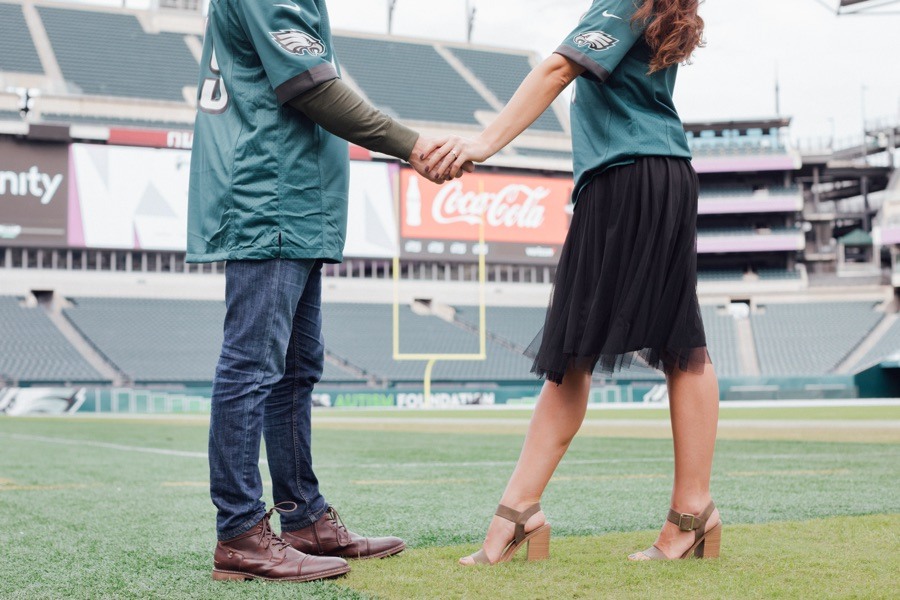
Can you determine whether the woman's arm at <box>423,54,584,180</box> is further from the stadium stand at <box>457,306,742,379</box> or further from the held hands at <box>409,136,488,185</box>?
the stadium stand at <box>457,306,742,379</box>

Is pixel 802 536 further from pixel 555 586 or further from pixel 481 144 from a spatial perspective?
pixel 481 144

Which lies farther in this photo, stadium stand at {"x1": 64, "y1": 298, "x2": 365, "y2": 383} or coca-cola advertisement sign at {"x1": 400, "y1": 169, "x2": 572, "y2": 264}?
coca-cola advertisement sign at {"x1": 400, "y1": 169, "x2": 572, "y2": 264}

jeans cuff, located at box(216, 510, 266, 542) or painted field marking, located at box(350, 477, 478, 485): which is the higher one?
jeans cuff, located at box(216, 510, 266, 542)

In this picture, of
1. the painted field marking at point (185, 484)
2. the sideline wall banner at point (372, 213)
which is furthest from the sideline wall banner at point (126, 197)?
the painted field marking at point (185, 484)

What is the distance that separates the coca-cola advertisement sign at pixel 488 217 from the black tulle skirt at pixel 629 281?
30.8 meters

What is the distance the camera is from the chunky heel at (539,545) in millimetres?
2172

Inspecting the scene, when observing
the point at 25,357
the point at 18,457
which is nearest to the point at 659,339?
the point at 18,457

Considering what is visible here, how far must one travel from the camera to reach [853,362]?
30.8 meters

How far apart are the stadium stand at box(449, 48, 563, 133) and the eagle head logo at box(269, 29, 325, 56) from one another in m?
37.8

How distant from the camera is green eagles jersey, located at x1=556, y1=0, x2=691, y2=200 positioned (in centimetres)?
216

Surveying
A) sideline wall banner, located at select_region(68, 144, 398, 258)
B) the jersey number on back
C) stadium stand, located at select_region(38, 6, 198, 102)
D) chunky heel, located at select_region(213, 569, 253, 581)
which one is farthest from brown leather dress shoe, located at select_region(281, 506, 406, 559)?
stadium stand, located at select_region(38, 6, 198, 102)

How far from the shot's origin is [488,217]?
114 ft

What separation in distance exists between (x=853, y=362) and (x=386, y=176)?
1593 centimetres

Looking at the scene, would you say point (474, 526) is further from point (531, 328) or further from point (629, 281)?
point (531, 328)
